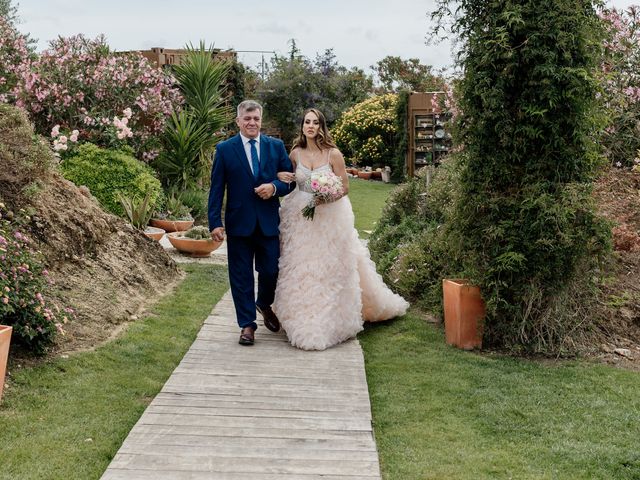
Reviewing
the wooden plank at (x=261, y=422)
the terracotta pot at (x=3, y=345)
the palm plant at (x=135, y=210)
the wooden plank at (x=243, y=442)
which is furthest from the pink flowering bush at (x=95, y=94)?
the wooden plank at (x=243, y=442)

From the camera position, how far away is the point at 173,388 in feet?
16.0

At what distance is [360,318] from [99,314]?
2.15m

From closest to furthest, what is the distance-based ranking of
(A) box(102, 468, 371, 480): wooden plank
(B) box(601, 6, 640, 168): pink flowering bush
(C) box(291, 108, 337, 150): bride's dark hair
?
(A) box(102, 468, 371, 480): wooden plank
(C) box(291, 108, 337, 150): bride's dark hair
(B) box(601, 6, 640, 168): pink flowering bush

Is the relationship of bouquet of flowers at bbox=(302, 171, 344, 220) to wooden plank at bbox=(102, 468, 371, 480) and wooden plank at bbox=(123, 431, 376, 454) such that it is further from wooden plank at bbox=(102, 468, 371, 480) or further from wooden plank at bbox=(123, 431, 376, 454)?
wooden plank at bbox=(102, 468, 371, 480)

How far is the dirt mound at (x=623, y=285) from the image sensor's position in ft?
19.6

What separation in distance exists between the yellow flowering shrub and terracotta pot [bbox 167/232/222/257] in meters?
18.0

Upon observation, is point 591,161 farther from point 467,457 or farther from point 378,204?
point 378,204

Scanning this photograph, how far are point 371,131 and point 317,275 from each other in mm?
22805

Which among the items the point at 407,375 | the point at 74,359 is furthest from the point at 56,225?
the point at 407,375

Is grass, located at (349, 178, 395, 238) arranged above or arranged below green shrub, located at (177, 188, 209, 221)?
below

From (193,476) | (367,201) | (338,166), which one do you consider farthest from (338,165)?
(367,201)

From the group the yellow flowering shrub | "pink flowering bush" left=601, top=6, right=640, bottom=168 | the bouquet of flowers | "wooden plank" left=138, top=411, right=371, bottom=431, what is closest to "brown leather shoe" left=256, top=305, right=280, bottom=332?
the bouquet of flowers

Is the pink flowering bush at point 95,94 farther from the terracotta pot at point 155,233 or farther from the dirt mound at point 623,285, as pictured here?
the dirt mound at point 623,285

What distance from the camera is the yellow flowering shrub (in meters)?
27.9
